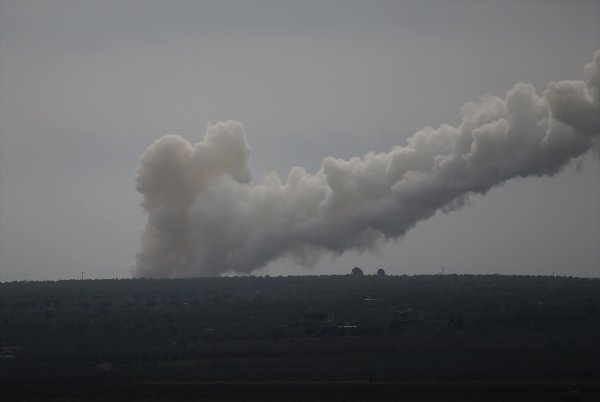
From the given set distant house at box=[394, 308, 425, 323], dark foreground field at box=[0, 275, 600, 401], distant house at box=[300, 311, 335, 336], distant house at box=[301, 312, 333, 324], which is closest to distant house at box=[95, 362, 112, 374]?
dark foreground field at box=[0, 275, 600, 401]

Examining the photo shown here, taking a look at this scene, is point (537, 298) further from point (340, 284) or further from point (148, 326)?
point (148, 326)

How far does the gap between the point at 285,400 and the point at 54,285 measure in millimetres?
99883

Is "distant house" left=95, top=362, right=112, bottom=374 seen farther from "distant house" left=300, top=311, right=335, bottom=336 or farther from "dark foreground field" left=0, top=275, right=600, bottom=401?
"distant house" left=300, top=311, right=335, bottom=336

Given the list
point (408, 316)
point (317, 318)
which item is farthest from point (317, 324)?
point (408, 316)

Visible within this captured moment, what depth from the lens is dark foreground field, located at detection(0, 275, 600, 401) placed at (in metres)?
61.1

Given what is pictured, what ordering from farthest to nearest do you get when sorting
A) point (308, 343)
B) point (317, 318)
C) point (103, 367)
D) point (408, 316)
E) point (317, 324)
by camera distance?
point (317, 318), point (408, 316), point (317, 324), point (308, 343), point (103, 367)

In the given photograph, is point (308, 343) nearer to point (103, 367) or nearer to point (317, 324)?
point (317, 324)

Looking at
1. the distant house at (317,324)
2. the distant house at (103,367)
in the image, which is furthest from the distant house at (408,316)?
the distant house at (103,367)

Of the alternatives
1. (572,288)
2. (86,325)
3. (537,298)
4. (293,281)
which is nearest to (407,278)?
(293,281)

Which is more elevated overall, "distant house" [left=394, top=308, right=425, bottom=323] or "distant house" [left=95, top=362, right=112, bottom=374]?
"distant house" [left=394, top=308, right=425, bottom=323]

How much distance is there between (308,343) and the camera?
3179 inches

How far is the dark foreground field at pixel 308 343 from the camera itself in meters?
61.1

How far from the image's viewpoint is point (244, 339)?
8525 cm

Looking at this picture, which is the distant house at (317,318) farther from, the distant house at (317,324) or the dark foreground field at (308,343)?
the dark foreground field at (308,343)
